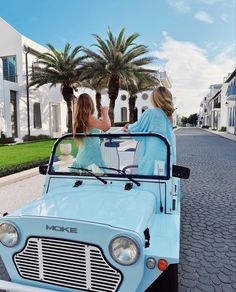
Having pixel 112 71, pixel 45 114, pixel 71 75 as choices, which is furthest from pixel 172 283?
pixel 45 114

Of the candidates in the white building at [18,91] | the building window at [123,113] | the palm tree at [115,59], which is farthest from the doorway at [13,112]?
the building window at [123,113]

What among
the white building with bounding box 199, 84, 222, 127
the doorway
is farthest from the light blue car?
the white building with bounding box 199, 84, 222, 127

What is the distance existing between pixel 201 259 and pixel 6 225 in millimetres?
2314

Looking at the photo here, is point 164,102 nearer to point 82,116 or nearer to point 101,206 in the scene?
point 82,116

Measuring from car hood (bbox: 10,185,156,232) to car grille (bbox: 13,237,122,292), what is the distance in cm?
20

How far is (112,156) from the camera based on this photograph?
10.2ft

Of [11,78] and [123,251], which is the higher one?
[11,78]

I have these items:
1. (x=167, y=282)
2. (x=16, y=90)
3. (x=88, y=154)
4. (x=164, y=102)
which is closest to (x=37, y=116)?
(x=16, y=90)

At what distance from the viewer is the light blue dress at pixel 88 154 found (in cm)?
297

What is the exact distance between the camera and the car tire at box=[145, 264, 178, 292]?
79.4 inches

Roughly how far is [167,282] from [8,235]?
1.22 metres

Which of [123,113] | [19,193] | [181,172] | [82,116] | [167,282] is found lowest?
[19,193]

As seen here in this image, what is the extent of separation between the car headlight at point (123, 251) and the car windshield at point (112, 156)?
98 centimetres

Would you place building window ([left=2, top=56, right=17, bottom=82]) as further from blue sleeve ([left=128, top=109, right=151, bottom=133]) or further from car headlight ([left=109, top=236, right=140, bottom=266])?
car headlight ([left=109, top=236, right=140, bottom=266])
